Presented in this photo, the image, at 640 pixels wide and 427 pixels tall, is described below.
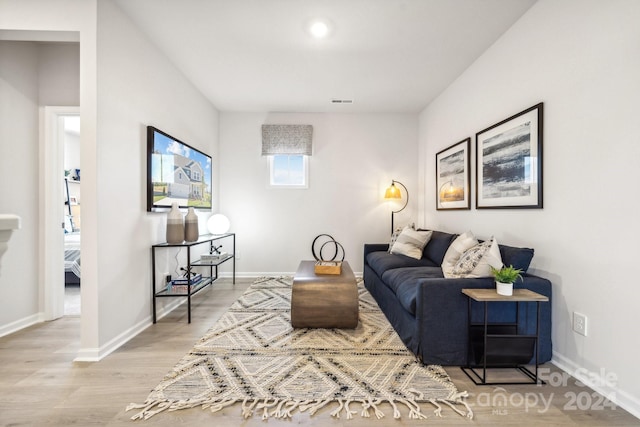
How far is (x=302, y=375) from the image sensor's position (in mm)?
1804

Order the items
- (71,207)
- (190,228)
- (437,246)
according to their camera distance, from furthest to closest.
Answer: (71,207), (437,246), (190,228)

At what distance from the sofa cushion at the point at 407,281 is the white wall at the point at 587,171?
30.9 inches

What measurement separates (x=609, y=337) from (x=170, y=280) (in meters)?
3.61

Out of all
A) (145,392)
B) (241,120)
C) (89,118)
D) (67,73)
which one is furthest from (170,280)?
(241,120)

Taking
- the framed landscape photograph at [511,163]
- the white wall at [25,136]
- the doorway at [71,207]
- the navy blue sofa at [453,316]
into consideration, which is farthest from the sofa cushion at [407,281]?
the doorway at [71,207]

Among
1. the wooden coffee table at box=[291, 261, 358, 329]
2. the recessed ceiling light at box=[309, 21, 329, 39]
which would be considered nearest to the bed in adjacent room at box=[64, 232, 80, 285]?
the wooden coffee table at box=[291, 261, 358, 329]

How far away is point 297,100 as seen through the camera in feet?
13.1

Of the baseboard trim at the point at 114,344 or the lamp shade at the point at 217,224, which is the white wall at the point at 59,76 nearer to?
the lamp shade at the point at 217,224

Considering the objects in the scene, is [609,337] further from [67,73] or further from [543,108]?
[67,73]

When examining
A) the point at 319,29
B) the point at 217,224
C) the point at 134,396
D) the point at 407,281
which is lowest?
the point at 134,396

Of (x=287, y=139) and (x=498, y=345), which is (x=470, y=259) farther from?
(x=287, y=139)

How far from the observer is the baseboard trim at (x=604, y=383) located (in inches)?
57.7

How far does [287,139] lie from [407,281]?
9.84ft

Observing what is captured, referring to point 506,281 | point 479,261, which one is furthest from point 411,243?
point 506,281
